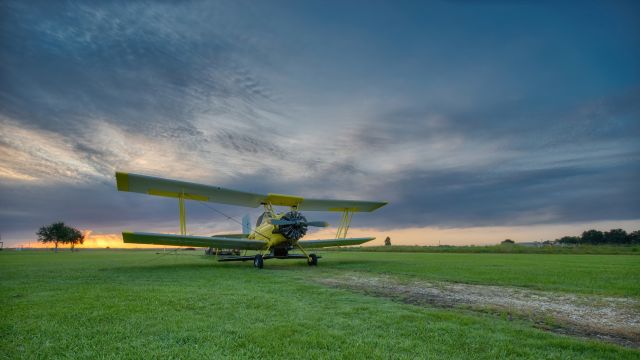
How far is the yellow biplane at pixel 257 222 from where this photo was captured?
14.0 m

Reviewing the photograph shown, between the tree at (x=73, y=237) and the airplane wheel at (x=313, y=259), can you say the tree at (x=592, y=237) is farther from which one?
the tree at (x=73, y=237)

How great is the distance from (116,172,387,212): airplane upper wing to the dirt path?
8780 millimetres

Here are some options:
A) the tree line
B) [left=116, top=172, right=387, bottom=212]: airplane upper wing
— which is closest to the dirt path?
[left=116, top=172, right=387, bottom=212]: airplane upper wing

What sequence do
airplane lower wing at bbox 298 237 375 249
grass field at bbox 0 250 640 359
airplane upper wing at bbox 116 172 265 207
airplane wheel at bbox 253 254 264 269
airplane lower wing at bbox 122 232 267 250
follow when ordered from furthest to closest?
airplane lower wing at bbox 298 237 375 249 < airplane wheel at bbox 253 254 264 269 < airplane lower wing at bbox 122 232 267 250 < airplane upper wing at bbox 116 172 265 207 < grass field at bbox 0 250 640 359

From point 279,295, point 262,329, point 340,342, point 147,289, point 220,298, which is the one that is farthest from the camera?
point 147,289

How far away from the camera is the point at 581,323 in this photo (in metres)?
4.79

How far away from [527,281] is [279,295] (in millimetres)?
7137

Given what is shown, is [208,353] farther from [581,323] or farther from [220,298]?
[581,323]

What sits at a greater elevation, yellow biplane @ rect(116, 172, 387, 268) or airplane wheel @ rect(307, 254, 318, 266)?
yellow biplane @ rect(116, 172, 387, 268)

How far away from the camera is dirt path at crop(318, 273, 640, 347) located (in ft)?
14.8

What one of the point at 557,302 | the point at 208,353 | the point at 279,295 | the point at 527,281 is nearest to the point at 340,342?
the point at 208,353

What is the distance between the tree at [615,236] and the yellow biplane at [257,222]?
93626 millimetres

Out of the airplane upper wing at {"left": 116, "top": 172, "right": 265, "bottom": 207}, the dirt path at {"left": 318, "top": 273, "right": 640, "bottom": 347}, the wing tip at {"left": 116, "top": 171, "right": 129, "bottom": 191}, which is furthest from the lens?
the airplane upper wing at {"left": 116, "top": 172, "right": 265, "bottom": 207}

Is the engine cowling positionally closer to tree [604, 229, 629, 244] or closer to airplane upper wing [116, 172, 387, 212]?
airplane upper wing [116, 172, 387, 212]
